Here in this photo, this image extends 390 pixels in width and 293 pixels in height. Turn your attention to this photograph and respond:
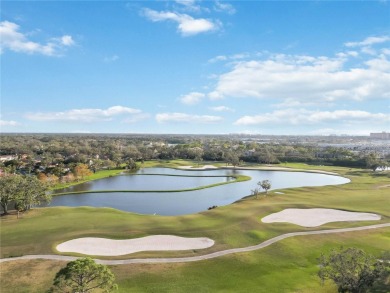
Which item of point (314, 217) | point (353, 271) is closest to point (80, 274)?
point (353, 271)

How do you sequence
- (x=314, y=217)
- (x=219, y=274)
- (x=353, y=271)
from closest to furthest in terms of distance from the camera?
(x=353, y=271), (x=219, y=274), (x=314, y=217)

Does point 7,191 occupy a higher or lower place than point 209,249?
higher

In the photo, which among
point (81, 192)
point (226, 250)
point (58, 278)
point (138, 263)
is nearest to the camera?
point (58, 278)

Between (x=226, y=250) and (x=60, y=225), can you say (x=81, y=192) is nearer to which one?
(x=60, y=225)

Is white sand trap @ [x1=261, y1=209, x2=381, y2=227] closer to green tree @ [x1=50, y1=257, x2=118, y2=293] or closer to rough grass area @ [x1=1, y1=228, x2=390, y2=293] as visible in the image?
rough grass area @ [x1=1, y1=228, x2=390, y2=293]

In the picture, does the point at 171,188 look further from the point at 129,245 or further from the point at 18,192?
the point at 129,245

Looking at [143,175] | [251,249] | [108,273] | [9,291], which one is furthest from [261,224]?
[143,175]

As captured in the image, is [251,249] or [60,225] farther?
[60,225]
